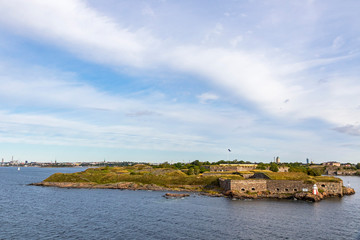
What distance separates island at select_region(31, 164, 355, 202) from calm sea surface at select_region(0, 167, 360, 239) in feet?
19.5

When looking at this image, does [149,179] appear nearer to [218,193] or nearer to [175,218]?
[218,193]

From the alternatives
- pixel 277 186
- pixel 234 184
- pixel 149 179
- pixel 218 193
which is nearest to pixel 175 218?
pixel 234 184

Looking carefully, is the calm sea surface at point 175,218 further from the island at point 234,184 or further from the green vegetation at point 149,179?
the green vegetation at point 149,179

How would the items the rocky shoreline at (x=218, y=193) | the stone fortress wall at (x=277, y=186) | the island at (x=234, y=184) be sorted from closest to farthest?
the rocky shoreline at (x=218, y=193) → the island at (x=234, y=184) → the stone fortress wall at (x=277, y=186)

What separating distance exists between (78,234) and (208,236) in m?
18.3

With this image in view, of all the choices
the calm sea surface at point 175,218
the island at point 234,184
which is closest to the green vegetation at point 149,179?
the island at point 234,184

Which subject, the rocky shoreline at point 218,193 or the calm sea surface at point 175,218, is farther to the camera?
the rocky shoreline at point 218,193

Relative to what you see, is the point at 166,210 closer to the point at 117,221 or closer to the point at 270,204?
the point at 117,221

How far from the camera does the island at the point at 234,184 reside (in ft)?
242

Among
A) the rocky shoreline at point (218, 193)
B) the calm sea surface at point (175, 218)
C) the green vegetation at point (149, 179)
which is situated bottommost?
the calm sea surface at point (175, 218)

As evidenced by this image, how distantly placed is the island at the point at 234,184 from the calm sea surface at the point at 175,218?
595 cm

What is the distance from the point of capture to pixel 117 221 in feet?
155

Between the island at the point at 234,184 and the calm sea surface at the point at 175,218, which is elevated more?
the island at the point at 234,184

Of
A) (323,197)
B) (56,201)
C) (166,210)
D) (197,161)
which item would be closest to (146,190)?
(56,201)
